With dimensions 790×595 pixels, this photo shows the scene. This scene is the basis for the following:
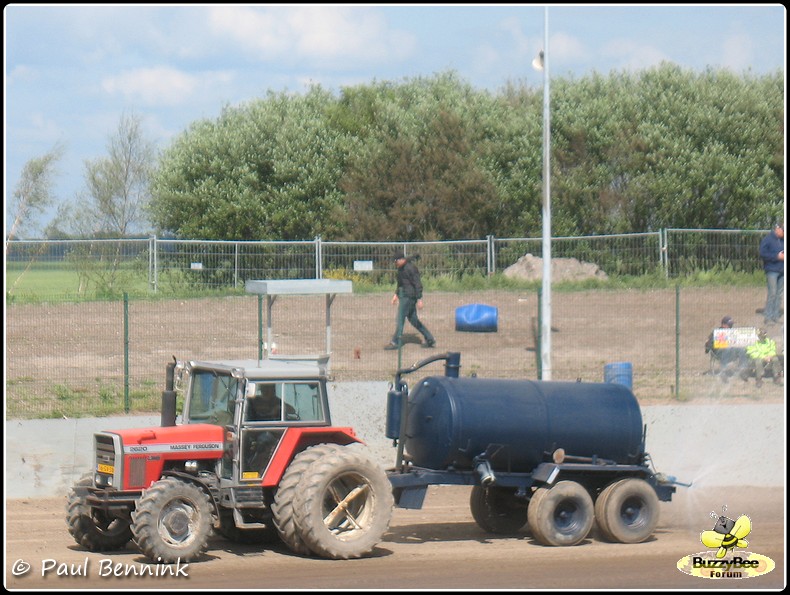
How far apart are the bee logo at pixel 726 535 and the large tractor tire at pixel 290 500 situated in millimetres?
4113

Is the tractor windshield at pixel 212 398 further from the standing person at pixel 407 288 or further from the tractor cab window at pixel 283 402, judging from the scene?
the standing person at pixel 407 288

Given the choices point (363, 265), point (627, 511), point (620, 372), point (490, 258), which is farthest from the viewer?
point (490, 258)

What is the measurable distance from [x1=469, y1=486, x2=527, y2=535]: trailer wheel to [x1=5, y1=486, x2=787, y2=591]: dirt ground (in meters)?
0.15

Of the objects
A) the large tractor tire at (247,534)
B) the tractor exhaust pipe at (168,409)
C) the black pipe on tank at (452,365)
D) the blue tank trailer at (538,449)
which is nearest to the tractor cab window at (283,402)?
the tractor exhaust pipe at (168,409)

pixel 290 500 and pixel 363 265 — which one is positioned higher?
pixel 363 265

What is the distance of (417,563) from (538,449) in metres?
2.10

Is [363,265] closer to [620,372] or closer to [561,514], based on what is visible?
[620,372]

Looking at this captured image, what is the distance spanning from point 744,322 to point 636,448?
14824 mm

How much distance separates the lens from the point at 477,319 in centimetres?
2570

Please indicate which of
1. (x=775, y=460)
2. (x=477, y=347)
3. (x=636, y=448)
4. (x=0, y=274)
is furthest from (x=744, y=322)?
(x=0, y=274)

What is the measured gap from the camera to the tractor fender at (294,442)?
11.0 meters

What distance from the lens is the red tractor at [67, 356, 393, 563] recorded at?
10.5 m

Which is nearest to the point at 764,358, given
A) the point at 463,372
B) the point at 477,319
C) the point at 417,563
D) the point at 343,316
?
the point at 463,372

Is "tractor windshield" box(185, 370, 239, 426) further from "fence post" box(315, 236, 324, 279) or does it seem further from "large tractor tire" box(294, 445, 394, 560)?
"fence post" box(315, 236, 324, 279)
